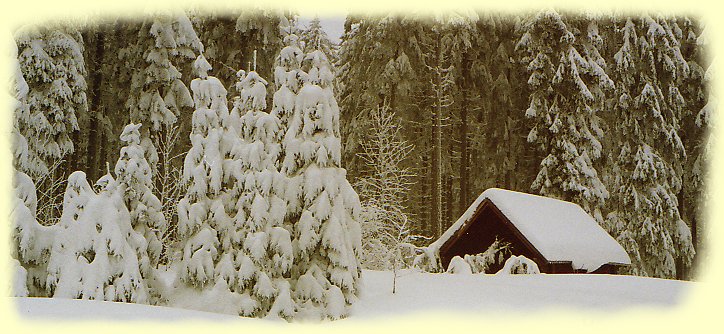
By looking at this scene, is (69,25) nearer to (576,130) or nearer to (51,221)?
(51,221)

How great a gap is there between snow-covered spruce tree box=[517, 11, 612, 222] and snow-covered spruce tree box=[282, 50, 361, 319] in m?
15.1

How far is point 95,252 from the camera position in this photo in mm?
15469

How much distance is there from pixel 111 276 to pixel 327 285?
478cm

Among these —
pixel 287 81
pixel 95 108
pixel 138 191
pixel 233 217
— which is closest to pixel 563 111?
pixel 287 81

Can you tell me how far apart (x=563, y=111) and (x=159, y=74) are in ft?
55.1

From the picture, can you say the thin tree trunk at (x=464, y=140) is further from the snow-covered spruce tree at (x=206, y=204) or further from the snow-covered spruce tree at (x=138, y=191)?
the snow-covered spruce tree at (x=138, y=191)

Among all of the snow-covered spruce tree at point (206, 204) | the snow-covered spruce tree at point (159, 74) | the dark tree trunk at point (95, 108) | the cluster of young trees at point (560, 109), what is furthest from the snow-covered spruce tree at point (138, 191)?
the cluster of young trees at point (560, 109)

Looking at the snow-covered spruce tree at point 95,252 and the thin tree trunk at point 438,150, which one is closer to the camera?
the snow-covered spruce tree at point 95,252

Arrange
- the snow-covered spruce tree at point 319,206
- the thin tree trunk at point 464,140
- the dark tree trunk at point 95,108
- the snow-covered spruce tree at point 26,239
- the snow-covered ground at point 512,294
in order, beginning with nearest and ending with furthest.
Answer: the snow-covered spruce tree at point 26,239 → the snow-covered spruce tree at point 319,206 → the snow-covered ground at point 512,294 → the dark tree trunk at point 95,108 → the thin tree trunk at point 464,140

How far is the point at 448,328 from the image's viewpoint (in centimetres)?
1140

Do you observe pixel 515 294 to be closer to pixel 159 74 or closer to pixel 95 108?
pixel 159 74

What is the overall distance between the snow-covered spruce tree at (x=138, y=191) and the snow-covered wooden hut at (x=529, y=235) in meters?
9.21

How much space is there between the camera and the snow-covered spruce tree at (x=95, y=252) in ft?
50.0

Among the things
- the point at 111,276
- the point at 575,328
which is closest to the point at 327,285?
the point at 111,276
